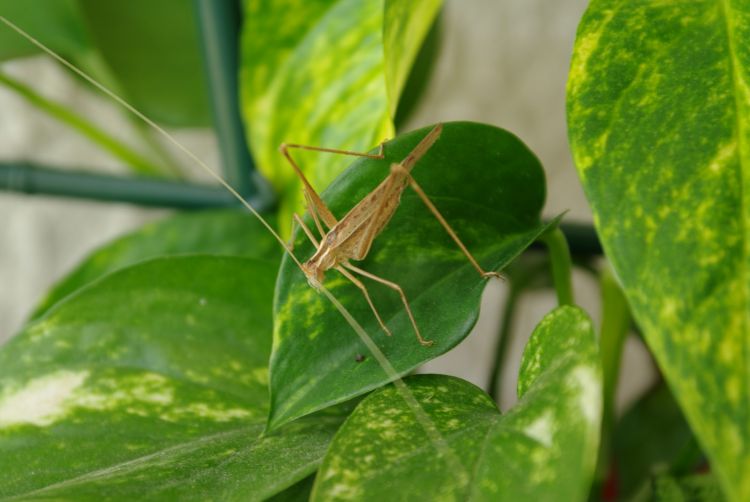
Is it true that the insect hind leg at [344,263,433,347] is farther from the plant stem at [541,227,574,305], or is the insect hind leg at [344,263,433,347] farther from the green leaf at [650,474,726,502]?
the green leaf at [650,474,726,502]

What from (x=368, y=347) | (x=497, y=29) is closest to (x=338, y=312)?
(x=368, y=347)

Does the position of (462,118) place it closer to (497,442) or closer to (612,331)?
(612,331)

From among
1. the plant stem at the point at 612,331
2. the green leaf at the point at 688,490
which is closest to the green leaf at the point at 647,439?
the plant stem at the point at 612,331

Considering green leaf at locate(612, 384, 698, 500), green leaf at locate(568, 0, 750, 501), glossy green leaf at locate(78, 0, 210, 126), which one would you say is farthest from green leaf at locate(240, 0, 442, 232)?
green leaf at locate(612, 384, 698, 500)

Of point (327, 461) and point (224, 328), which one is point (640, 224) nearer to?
point (327, 461)

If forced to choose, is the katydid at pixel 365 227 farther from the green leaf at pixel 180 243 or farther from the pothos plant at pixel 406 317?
the green leaf at pixel 180 243

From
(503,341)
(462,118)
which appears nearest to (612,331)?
(503,341)
